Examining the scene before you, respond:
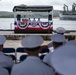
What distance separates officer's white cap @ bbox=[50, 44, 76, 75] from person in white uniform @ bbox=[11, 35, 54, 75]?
0.98 meters

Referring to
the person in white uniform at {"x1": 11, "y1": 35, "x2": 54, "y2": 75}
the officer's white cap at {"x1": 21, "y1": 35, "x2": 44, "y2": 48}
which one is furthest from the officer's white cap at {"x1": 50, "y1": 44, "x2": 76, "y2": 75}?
the officer's white cap at {"x1": 21, "y1": 35, "x2": 44, "y2": 48}

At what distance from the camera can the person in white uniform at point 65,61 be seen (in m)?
1.05

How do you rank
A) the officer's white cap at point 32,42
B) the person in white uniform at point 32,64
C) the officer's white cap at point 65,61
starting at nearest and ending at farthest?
the officer's white cap at point 65,61
the person in white uniform at point 32,64
the officer's white cap at point 32,42

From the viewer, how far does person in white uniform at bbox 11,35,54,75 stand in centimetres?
205

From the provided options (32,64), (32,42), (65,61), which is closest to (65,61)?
(65,61)

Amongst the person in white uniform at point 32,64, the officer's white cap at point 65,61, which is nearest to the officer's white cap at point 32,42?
the person in white uniform at point 32,64

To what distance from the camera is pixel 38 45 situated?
2.20 metres

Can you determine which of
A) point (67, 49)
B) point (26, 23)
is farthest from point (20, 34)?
point (67, 49)

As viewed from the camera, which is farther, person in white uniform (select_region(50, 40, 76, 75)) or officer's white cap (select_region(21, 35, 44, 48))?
officer's white cap (select_region(21, 35, 44, 48))

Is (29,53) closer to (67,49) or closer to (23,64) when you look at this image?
(23,64)

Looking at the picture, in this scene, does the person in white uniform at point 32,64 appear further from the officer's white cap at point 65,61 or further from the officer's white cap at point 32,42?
the officer's white cap at point 65,61

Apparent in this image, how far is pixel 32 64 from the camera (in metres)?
2.06

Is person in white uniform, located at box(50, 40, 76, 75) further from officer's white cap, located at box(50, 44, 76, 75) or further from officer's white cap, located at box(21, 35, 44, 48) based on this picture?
A: officer's white cap, located at box(21, 35, 44, 48)

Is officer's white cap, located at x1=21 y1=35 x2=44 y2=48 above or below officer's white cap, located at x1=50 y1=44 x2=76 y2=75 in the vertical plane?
below
